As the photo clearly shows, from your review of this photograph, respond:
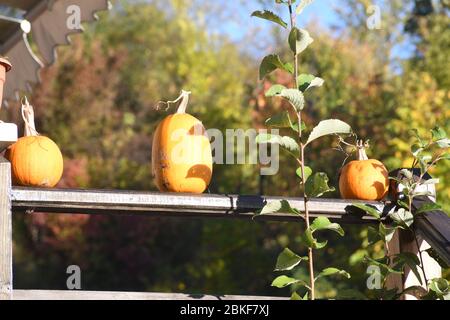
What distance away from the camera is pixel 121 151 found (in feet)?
37.5

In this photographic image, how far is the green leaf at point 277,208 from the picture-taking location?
7.12ft

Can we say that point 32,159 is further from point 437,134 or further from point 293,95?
point 437,134

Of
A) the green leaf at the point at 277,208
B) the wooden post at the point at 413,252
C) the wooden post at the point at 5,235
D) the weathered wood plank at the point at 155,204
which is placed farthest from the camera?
the wooden post at the point at 413,252

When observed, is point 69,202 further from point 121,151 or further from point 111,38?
point 111,38

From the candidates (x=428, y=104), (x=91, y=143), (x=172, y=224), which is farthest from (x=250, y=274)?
(x=91, y=143)

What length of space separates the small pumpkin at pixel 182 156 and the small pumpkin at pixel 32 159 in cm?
27

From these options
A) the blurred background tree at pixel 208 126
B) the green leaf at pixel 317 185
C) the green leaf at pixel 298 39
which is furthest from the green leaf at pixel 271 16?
the blurred background tree at pixel 208 126

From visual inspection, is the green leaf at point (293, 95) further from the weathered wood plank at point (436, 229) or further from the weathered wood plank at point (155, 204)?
the weathered wood plank at point (436, 229)

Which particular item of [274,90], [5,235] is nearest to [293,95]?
[274,90]

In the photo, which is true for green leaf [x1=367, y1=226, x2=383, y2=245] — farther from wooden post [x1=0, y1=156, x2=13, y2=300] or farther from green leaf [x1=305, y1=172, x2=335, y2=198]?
wooden post [x1=0, y1=156, x2=13, y2=300]

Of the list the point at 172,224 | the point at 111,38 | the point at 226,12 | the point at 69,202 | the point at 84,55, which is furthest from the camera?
the point at 226,12

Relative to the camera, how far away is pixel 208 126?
A: 9820 mm

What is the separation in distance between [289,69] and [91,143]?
9.49m

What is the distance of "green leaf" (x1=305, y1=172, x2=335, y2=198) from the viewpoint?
2.19 meters
